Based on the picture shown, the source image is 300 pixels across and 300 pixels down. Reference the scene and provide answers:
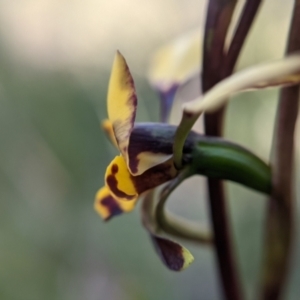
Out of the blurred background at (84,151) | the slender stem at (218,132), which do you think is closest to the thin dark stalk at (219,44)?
the slender stem at (218,132)

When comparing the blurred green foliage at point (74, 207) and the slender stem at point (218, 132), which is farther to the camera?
the blurred green foliage at point (74, 207)

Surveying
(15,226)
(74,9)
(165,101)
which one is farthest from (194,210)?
(165,101)

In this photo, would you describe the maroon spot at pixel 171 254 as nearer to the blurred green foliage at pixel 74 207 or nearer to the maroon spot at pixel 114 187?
the maroon spot at pixel 114 187

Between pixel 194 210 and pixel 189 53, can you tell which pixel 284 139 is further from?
pixel 194 210

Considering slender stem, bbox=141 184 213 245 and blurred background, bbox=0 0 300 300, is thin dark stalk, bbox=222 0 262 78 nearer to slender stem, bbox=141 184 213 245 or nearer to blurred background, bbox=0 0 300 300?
slender stem, bbox=141 184 213 245

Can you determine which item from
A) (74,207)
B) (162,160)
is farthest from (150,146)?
(74,207)

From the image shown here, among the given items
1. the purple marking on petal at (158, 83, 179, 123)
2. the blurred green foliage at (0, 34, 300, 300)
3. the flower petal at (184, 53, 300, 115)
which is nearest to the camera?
the flower petal at (184, 53, 300, 115)

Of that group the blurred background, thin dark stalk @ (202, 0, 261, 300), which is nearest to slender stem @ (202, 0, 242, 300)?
thin dark stalk @ (202, 0, 261, 300)
